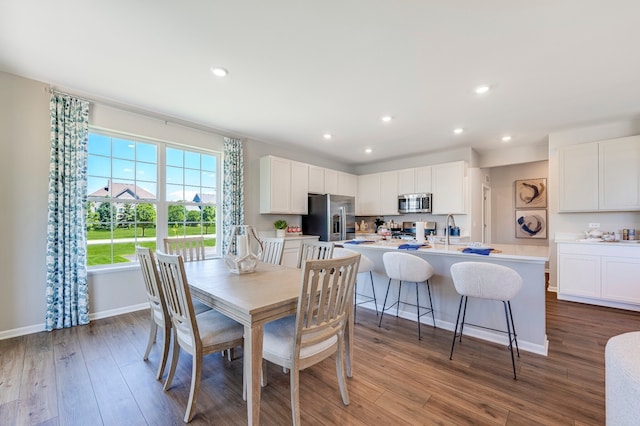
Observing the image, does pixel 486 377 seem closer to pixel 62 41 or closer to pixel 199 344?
pixel 199 344

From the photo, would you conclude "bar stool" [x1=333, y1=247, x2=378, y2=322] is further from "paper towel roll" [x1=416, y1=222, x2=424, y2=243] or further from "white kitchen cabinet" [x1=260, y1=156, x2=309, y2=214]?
"white kitchen cabinet" [x1=260, y1=156, x2=309, y2=214]

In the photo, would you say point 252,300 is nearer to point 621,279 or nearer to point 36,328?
point 36,328

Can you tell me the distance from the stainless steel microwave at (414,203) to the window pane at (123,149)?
4.95 meters

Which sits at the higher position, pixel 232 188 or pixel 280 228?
pixel 232 188

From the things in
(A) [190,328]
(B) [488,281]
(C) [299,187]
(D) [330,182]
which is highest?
(D) [330,182]

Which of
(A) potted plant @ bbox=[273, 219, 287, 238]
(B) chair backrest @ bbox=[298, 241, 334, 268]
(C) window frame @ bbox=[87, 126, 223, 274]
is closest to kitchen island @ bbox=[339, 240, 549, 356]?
(B) chair backrest @ bbox=[298, 241, 334, 268]

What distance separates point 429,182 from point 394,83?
314cm

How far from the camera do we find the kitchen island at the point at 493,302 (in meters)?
2.42

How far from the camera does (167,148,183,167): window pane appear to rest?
3959mm

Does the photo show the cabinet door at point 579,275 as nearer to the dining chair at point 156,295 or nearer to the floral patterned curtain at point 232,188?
the floral patterned curtain at point 232,188

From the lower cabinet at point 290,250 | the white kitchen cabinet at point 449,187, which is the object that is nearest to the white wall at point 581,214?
the white kitchen cabinet at point 449,187

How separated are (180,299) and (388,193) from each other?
205 inches

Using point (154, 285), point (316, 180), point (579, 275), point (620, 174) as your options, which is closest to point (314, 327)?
point (154, 285)

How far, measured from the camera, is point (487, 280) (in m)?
2.20
